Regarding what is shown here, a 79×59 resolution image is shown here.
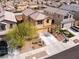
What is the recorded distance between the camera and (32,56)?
2039 cm

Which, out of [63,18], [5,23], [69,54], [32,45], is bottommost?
[69,54]

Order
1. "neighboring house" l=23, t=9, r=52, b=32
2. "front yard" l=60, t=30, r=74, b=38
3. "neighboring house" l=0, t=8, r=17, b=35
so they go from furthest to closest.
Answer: "neighboring house" l=23, t=9, r=52, b=32, "front yard" l=60, t=30, r=74, b=38, "neighboring house" l=0, t=8, r=17, b=35

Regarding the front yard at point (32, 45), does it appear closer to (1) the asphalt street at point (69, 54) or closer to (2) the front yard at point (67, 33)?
(1) the asphalt street at point (69, 54)

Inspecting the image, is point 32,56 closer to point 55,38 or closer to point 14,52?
point 14,52

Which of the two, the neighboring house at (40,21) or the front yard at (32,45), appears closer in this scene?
the front yard at (32,45)

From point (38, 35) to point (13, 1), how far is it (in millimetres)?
23096

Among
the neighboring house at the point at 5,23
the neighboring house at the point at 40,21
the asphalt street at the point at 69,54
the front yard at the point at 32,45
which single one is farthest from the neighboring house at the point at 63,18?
the neighboring house at the point at 5,23

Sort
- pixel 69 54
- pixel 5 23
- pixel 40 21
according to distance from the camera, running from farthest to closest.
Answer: pixel 40 21, pixel 5 23, pixel 69 54

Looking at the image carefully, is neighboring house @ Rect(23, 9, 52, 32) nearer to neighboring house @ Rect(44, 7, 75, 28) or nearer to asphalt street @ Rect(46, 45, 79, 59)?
neighboring house @ Rect(44, 7, 75, 28)

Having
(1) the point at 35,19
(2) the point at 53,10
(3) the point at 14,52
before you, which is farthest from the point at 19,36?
(2) the point at 53,10

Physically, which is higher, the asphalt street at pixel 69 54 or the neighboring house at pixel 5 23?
the neighboring house at pixel 5 23

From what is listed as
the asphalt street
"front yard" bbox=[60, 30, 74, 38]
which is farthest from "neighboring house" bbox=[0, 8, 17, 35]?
"front yard" bbox=[60, 30, 74, 38]

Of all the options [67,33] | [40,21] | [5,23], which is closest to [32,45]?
[5,23]

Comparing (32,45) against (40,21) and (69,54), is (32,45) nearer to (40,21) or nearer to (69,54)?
(69,54)
